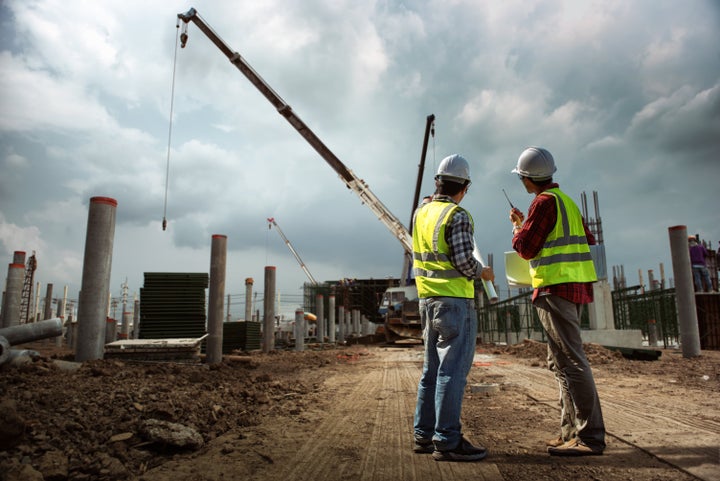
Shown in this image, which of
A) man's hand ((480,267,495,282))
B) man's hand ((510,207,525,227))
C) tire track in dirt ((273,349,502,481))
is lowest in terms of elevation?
tire track in dirt ((273,349,502,481))

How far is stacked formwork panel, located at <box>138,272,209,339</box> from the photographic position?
11.3 m

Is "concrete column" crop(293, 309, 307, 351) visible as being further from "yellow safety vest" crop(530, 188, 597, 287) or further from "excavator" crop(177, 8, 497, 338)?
"yellow safety vest" crop(530, 188, 597, 287)

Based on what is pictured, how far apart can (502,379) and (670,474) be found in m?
5.09

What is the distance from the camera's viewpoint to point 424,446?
307cm

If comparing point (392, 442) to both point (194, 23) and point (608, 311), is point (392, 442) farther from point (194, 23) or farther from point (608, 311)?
point (194, 23)

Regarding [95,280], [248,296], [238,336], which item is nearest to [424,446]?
[95,280]

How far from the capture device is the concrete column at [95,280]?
7391 millimetres

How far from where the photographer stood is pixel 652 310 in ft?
59.3

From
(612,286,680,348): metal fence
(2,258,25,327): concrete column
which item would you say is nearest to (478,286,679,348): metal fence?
(612,286,680,348): metal fence

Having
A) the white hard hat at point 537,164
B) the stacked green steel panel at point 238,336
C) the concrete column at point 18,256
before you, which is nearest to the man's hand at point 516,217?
the white hard hat at point 537,164

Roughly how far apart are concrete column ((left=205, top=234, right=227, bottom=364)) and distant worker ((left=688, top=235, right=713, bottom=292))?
1302 cm

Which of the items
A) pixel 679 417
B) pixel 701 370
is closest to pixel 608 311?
pixel 701 370

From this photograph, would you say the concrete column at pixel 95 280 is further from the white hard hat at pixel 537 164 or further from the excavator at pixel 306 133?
the excavator at pixel 306 133

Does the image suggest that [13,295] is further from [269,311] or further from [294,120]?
[294,120]
